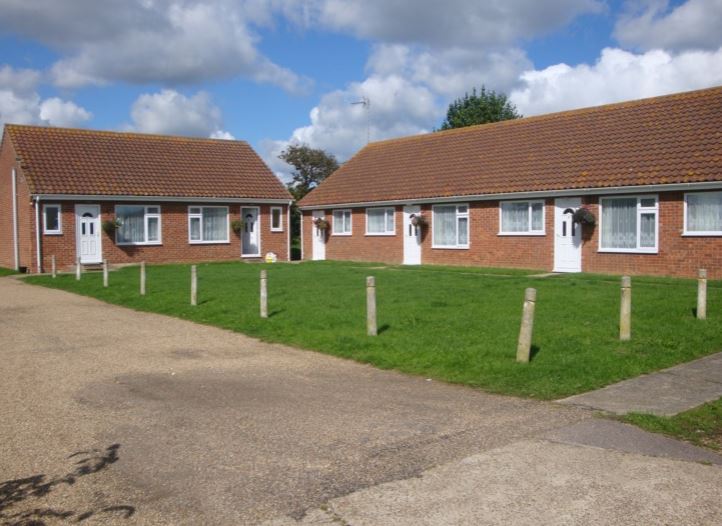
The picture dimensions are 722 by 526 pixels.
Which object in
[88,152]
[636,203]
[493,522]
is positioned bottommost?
[493,522]

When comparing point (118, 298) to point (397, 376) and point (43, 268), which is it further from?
point (43, 268)

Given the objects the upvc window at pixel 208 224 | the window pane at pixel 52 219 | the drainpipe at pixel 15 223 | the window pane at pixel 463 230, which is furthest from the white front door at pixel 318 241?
the drainpipe at pixel 15 223

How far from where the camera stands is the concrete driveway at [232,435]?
4977 millimetres

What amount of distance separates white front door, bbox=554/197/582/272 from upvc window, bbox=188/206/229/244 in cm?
1659

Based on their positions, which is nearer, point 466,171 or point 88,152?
point 466,171

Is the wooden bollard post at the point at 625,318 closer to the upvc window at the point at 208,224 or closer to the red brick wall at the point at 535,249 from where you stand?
the red brick wall at the point at 535,249

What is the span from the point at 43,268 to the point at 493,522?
92.8 feet

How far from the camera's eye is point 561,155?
25562 millimetres

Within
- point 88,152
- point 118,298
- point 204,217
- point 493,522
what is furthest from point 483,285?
point 88,152

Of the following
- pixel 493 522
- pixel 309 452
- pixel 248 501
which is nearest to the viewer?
pixel 493 522

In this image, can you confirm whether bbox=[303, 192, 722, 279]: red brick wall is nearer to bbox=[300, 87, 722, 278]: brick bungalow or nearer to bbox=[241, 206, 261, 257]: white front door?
bbox=[300, 87, 722, 278]: brick bungalow

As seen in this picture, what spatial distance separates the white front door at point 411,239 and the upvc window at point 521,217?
4.27 meters

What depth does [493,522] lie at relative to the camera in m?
4.62

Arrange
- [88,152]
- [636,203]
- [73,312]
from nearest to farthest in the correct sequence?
[73,312], [636,203], [88,152]
